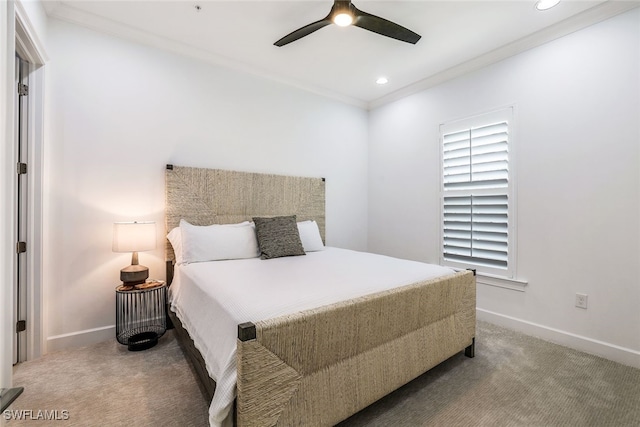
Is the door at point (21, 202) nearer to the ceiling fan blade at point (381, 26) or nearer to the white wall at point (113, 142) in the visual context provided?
the white wall at point (113, 142)

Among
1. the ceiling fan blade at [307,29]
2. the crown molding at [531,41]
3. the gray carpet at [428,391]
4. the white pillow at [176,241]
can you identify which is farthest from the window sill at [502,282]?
the white pillow at [176,241]

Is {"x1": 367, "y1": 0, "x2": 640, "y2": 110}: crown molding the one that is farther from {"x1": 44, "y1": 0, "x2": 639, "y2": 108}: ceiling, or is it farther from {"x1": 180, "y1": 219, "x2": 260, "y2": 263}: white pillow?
{"x1": 180, "y1": 219, "x2": 260, "y2": 263}: white pillow

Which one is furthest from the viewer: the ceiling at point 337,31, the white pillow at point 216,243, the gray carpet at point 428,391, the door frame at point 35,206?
the white pillow at point 216,243

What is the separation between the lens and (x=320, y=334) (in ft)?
4.50

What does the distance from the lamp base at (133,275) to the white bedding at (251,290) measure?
256 mm

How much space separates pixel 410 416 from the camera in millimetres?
1610

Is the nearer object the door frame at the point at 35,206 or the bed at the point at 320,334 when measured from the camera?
the bed at the point at 320,334

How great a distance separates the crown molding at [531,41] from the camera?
2221 mm

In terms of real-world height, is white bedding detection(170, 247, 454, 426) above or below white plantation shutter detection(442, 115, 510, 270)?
below

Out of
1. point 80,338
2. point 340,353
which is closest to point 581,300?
point 340,353

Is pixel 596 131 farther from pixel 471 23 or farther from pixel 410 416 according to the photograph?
pixel 410 416

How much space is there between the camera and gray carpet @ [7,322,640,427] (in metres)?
1.59

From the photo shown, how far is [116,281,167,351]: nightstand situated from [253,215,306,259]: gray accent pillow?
0.94 metres

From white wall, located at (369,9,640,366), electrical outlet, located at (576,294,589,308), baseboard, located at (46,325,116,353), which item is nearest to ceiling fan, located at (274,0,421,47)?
white wall, located at (369,9,640,366)
